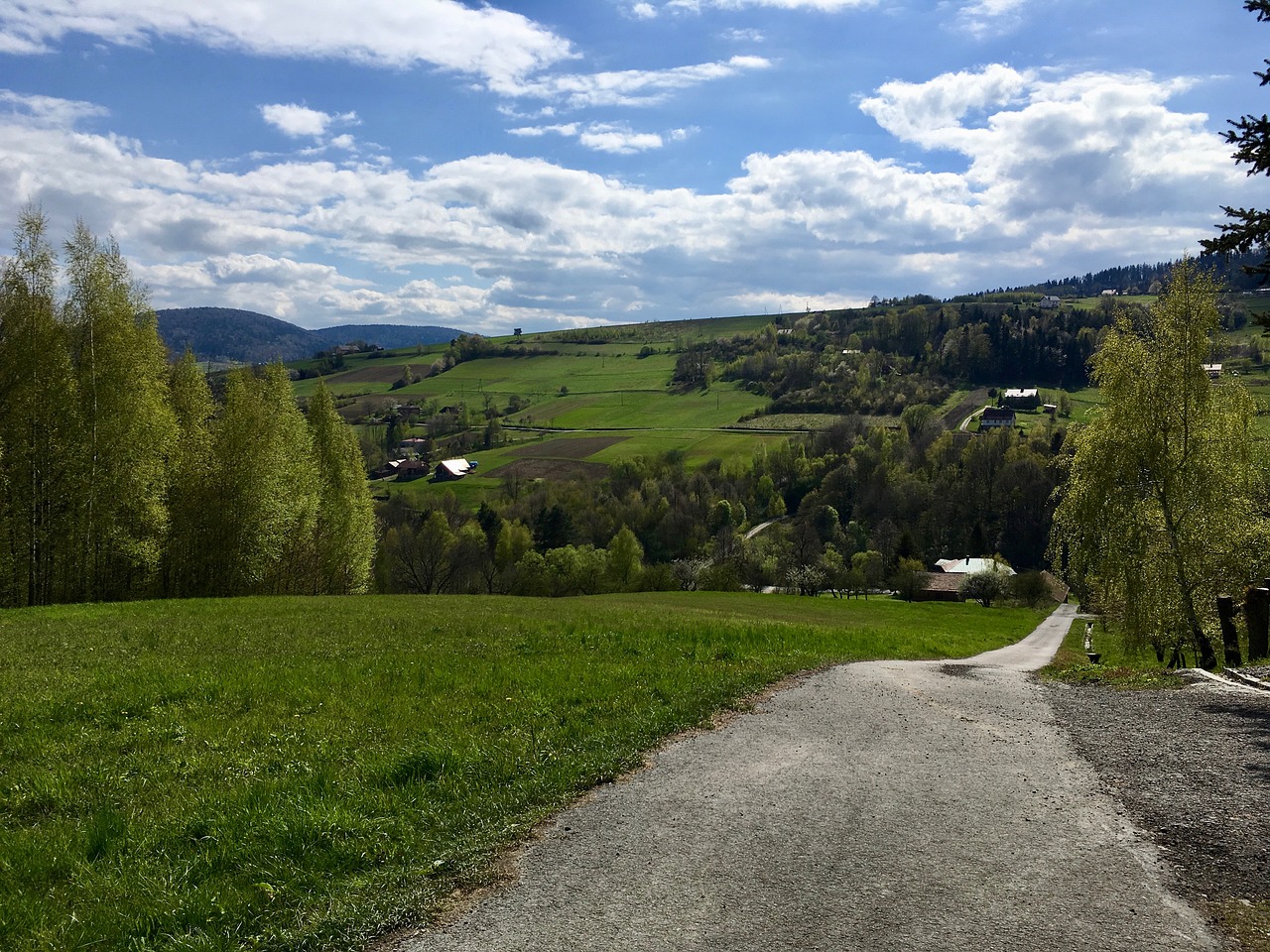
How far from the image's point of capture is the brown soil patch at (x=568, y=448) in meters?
162

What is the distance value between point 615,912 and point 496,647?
1413 centimetres

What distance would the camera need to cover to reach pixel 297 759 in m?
10.9

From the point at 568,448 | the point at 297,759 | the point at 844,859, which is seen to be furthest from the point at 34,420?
the point at 568,448

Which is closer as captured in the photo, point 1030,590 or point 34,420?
point 34,420

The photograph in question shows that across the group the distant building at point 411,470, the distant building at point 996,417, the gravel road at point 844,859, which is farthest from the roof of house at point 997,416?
the gravel road at point 844,859

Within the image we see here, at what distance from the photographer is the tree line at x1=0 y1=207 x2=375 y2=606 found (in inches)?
1367

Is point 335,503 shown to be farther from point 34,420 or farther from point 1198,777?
point 1198,777

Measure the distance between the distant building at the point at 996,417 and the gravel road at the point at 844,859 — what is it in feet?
588

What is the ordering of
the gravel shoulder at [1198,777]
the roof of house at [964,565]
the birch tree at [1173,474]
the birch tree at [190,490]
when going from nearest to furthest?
1. the gravel shoulder at [1198,777]
2. the birch tree at [1173,474]
3. the birch tree at [190,490]
4. the roof of house at [964,565]

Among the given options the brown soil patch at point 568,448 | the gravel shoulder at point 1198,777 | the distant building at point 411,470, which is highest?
the gravel shoulder at point 1198,777

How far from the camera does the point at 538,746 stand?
11.1 m

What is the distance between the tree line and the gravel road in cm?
3521

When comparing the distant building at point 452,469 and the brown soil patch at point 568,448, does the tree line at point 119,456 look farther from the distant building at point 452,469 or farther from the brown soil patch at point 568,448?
the brown soil patch at point 568,448

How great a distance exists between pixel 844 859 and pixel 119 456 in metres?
38.7
